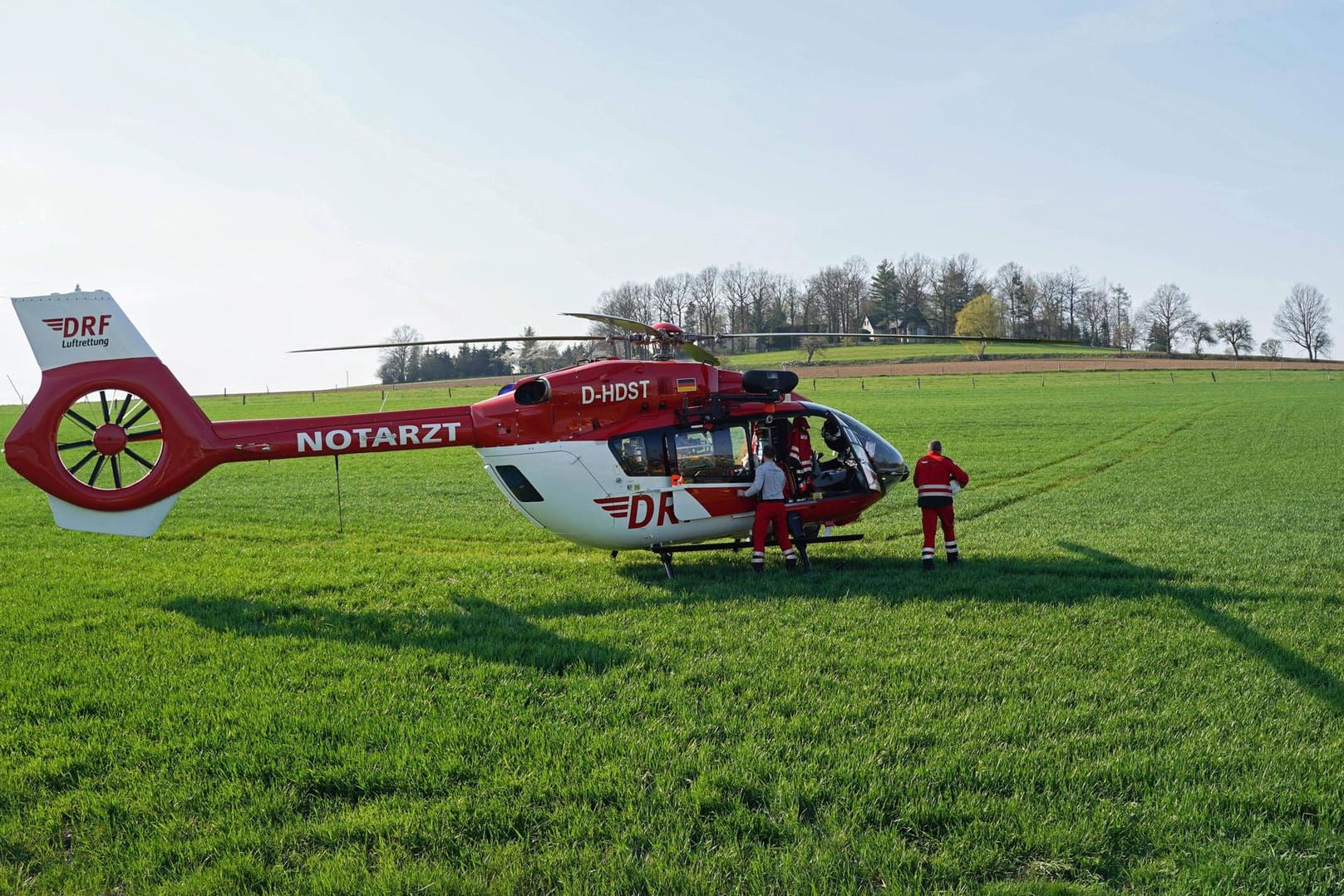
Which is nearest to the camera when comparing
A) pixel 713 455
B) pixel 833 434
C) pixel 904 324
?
pixel 713 455

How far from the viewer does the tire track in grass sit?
1798 centimetres

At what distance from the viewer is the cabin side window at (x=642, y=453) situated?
12367 mm

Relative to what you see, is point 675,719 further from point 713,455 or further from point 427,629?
point 713,455

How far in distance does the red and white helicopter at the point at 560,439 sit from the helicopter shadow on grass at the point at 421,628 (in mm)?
1857

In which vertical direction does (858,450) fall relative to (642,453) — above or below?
below

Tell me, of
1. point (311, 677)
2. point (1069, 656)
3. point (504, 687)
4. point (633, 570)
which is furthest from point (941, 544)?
point (311, 677)

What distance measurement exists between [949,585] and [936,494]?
1.63 meters

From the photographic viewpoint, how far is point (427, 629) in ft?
31.6

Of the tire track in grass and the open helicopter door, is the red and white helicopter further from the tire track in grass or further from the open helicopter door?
the tire track in grass

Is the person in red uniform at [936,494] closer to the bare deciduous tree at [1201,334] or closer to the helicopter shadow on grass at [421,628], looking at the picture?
the helicopter shadow on grass at [421,628]

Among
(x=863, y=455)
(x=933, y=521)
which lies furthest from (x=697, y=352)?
(x=933, y=521)

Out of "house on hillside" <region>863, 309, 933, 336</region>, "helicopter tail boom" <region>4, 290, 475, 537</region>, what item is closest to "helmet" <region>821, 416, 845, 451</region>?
"helicopter tail boom" <region>4, 290, 475, 537</region>

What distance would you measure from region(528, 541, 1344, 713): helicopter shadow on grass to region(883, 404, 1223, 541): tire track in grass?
134 inches

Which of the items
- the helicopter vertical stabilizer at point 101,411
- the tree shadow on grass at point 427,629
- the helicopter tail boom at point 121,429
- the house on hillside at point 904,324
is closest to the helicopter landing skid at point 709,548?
the tree shadow on grass at point 427,629
